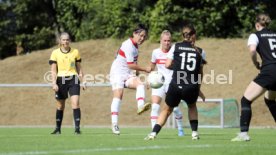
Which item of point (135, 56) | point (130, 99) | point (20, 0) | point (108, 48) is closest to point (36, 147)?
point (135, 56)

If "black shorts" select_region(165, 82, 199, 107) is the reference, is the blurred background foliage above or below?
above

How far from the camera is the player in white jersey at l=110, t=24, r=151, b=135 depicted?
14.9 m

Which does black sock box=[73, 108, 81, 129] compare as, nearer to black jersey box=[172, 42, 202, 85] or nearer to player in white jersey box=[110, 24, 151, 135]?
player in white jersey box=[110, 24, 151, 135]

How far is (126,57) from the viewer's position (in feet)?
49.2

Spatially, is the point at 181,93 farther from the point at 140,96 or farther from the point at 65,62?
the point at 65,62

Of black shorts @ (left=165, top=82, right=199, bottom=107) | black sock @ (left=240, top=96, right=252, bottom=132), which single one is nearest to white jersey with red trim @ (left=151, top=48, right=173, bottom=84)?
black shorts @ (left=165, top=82, right=199, bottom=107)

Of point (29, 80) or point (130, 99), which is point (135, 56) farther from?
point (29, 80)

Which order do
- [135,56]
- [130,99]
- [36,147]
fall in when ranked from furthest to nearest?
[130,99]
[135,56]
[36,147]

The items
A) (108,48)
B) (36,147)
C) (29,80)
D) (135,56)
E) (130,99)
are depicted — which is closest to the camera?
(36,147)

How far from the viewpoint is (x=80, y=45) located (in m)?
41.7

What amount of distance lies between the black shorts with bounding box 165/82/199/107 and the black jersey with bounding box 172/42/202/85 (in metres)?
0.08

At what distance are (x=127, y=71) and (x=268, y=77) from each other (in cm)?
427

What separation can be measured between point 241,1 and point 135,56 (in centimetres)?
2688

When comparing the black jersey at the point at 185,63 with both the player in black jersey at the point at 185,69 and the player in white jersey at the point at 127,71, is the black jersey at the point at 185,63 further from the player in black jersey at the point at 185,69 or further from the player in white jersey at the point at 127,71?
the player in white jersey at the point at 127,71
